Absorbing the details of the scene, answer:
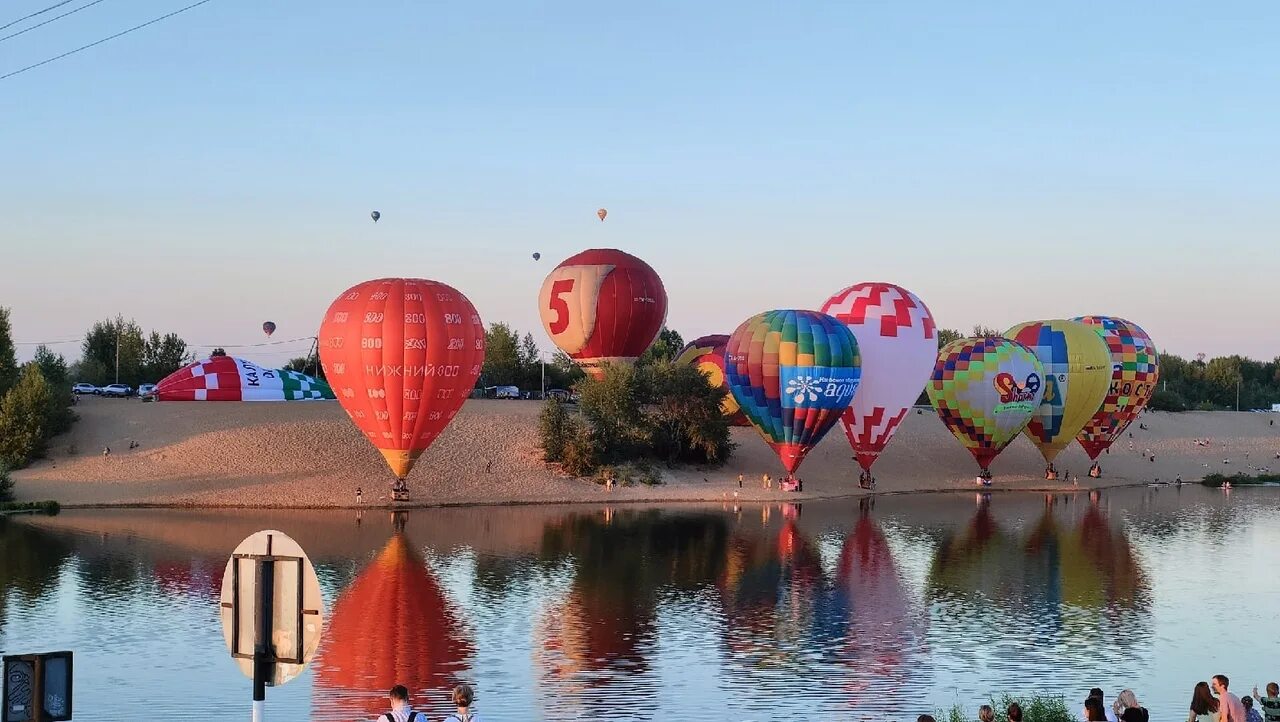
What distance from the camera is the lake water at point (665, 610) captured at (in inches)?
815

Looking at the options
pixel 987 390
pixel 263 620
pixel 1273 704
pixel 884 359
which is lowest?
pixel 1273 704

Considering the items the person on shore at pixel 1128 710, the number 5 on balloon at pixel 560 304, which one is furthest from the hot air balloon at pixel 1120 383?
the person on shore at pixel 1128 710

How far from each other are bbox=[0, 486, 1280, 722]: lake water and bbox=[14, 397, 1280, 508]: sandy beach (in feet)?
8.97

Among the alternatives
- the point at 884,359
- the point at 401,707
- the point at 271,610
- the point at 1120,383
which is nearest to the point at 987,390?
the point at 884,359

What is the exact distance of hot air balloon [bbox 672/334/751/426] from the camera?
201ft

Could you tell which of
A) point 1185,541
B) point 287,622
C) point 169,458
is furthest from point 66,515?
point 287,622

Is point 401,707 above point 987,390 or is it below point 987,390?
below

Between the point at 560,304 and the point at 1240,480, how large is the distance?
30960mm

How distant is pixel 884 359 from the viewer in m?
52.9

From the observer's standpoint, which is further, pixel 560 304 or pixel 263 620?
pixel 560 304

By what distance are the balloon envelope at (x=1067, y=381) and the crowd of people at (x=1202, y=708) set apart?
151 feet

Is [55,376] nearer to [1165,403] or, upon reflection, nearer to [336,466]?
[336,466]

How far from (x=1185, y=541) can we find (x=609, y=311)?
85.6 ft

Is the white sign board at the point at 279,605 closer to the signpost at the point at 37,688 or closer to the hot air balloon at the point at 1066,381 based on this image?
the signpost at the point at 37,688
